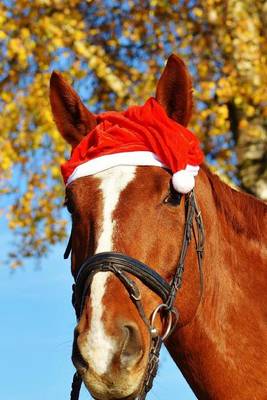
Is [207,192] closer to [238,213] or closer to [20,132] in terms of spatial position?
[238,213]

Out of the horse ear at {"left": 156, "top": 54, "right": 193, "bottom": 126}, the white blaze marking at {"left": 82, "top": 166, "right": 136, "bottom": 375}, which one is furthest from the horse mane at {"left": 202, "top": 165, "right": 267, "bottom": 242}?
Result: the white blaze marking at {"left": 82, "top": 166, "right": 136, "bottom": 375}

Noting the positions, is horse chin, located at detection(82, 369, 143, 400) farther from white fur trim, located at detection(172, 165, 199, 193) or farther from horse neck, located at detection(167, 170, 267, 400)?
white fur trim, located at detection(172, 165, 199, 193)

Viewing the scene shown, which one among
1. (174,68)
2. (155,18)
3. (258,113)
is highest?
(155,18)

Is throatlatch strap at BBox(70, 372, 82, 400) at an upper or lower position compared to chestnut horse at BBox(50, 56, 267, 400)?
lower

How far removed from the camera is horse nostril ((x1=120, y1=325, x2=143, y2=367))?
2.90 meters

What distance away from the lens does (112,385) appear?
294cm

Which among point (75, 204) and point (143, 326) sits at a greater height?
point (75, 204)

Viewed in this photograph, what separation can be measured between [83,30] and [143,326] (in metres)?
10.1

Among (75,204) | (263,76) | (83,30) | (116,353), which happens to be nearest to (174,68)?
(75,204)

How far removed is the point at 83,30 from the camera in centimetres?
1250

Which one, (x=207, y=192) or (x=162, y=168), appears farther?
(x=207, y=192)

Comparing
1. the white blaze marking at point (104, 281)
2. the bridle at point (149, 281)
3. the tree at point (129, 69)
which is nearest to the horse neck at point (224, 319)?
the bridle at point (149, 281)

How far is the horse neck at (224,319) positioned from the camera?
3.55 meters

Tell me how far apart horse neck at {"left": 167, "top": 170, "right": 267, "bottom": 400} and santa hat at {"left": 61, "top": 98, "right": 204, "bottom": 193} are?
243 millimetres
